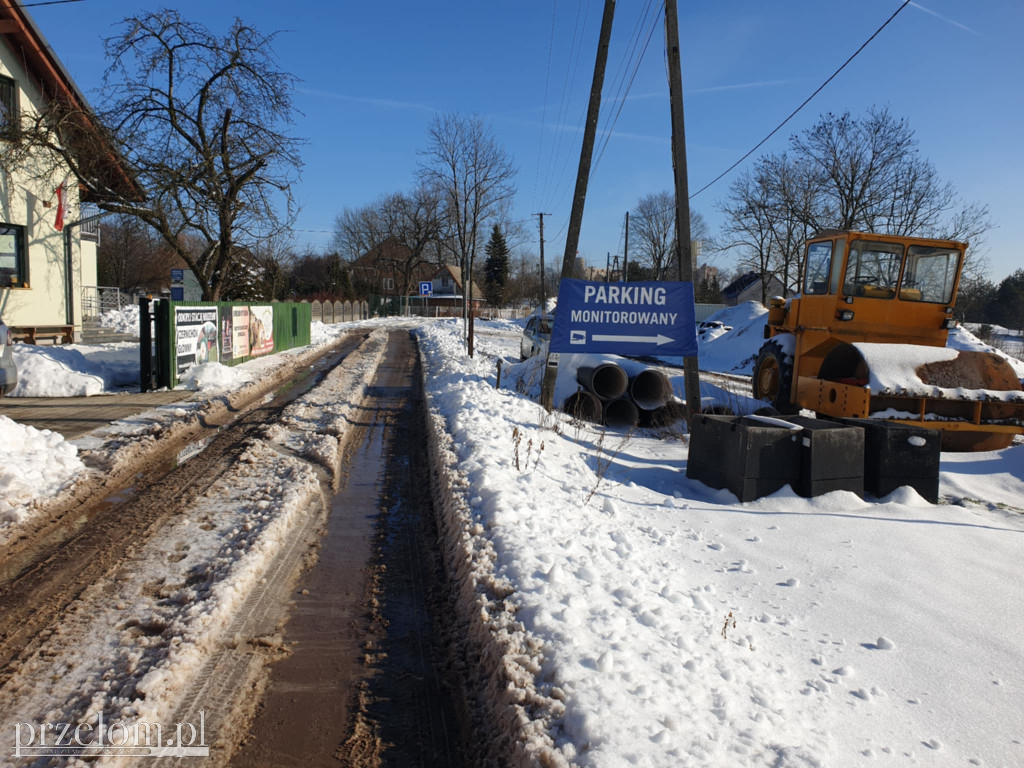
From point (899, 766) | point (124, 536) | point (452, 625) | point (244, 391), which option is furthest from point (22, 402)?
point (899, 766)

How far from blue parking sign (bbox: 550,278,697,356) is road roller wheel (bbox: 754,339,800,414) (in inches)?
79.4

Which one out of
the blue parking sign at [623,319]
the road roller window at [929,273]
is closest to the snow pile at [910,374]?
the road roller window at [929,273]

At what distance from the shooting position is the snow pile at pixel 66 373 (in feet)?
43.4

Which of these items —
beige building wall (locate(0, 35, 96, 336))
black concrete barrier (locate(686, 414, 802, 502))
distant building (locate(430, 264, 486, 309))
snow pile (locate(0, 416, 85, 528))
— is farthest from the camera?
distant building (locate(430, 264, 486, 309))

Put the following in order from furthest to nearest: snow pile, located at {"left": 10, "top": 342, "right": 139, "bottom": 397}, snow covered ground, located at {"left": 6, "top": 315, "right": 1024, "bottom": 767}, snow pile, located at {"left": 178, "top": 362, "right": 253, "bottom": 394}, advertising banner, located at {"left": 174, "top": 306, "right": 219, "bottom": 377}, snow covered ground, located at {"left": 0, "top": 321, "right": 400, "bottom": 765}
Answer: advertising banner, located at {"left": 174, "top": 306, "right": 219, "bottom": 377}, snow pile, located at {"left": 178, "top": 362, "right": 253, "bottom": 394}, snow pile, located at {"left": 10, "top": 342, "right": 139, "bottom": 397}, snow covered ground, located at {"left": 0, "top": 321, "right": 400, "bottom": 765}, snow covered ground, located at {"left": 6, "top": 315, "right": 1024, "bottom": 767}

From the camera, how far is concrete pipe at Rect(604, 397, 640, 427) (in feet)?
42.0

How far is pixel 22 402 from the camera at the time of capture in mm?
12281

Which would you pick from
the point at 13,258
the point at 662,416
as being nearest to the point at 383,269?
the point at 13,258

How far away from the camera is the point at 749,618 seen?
4.48m

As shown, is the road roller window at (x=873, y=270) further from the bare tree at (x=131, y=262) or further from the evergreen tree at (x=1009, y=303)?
the evergreen tree at (x=1009, y=303)

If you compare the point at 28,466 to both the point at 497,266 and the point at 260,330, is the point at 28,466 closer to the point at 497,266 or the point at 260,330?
the point at 260,330
